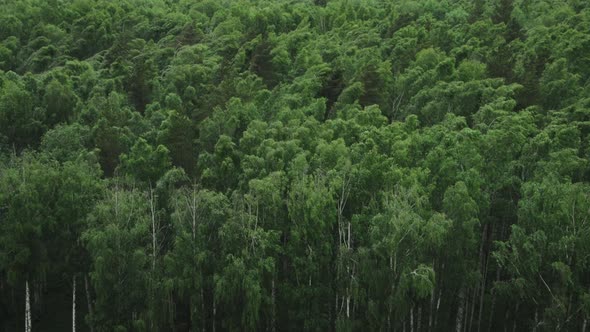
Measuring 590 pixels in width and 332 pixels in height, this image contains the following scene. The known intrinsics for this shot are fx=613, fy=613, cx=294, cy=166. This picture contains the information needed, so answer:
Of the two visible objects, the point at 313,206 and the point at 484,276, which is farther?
the point at 484,276

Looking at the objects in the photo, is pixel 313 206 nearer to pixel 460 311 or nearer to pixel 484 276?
pixel 460 311

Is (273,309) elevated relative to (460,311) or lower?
elevated

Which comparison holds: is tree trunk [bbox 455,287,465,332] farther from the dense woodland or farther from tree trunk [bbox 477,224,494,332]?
tree trunk [bbox 477,224,494,332]

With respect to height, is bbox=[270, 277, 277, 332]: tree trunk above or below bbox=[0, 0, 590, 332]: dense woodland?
below

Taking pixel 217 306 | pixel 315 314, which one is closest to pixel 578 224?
pixel 315 314

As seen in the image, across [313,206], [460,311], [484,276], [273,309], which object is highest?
[313,206]

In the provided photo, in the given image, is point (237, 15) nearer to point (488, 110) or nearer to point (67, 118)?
point (67, 118)

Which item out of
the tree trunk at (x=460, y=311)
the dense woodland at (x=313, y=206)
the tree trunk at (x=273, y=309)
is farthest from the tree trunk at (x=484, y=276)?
the tree trunk at (x=273, y=309)

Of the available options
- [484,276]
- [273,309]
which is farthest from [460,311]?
[273,309]

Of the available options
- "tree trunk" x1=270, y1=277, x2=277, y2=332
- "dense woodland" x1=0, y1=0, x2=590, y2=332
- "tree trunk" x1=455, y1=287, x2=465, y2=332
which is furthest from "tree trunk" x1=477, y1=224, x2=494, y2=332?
"tree trunk" x1=270, y1=277, x2=277, y2=332
